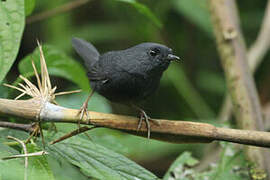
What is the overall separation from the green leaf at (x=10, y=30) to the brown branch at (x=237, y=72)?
1.91 metres

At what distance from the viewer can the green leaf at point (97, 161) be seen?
74.9 inches

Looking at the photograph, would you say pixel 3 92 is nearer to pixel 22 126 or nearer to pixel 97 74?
pixel 22 126

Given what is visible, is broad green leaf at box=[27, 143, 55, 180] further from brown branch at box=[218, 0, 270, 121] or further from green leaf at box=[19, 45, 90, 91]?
brown branch at box=[218, 0, 270, 121]

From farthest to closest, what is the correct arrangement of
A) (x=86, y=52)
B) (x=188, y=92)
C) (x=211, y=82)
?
1. (x=211, y=82)
2. (x=188, y=92)
3. (x=86, y=52)

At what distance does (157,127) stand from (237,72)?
60.7 inches

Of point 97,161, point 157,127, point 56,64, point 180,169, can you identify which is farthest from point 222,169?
point 56,64

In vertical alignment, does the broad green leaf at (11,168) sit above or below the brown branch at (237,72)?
above

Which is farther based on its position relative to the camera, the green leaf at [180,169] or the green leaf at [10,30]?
the green leaf at [180,169]

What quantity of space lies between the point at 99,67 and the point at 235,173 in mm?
1337

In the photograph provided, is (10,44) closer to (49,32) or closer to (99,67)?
(99,67)

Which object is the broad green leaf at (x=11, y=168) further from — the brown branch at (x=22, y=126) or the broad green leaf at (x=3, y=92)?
the broad green leaf at (x=3, y=92)

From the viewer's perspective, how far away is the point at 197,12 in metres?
5.28

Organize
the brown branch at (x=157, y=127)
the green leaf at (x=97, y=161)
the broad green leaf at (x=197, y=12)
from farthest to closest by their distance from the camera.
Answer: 1. the broad green leaf at (x=197, y=12)
2. the green leaf at (x=97, y=161)
3. the brown branch at (x=157, y=127)

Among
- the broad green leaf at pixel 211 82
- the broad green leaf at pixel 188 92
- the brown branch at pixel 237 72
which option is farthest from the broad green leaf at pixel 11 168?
the broad green leaf at pixel 211 82
